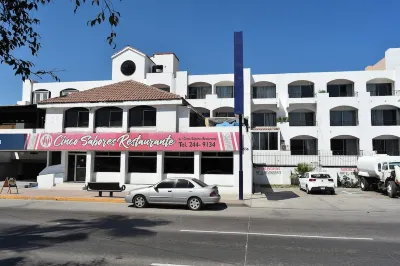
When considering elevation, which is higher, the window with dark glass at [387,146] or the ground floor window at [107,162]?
the window with dark glass at [387,146]

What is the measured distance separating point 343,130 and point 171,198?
29257 mm

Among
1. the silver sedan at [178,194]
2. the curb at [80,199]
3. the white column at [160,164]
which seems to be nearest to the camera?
the silver sedan at [178,194]

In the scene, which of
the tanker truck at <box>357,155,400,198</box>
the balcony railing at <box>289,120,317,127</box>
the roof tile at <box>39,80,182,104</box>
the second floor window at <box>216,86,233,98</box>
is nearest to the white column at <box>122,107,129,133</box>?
the roof tile at <box>39,80,182,104</box>

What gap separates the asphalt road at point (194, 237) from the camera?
6906 mm

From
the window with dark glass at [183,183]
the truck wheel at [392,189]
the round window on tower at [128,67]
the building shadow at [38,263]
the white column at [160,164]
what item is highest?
the round window on tower at [128,67]

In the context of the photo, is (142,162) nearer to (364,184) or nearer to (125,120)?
(125,120)

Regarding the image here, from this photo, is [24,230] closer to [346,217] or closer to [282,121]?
[346,217]

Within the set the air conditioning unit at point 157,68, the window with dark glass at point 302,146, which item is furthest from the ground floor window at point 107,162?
the window with dark glass at point 302,146

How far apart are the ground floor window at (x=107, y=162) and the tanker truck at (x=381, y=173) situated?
59.4 ft

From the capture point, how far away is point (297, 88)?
1617 inches

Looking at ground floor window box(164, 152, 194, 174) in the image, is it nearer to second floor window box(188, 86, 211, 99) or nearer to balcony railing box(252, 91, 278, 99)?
second floor window box(188, 86, 211, 99)

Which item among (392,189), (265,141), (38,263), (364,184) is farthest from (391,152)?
(38,263)

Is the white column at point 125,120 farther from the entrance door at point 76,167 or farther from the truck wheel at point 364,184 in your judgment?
the truck wheel at point 364,184

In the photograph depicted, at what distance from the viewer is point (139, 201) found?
50.0 feet
